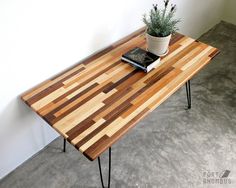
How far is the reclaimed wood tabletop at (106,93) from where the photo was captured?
1.25m

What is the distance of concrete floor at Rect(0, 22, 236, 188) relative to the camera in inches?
62.6

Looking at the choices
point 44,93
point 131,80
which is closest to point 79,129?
point 44,93

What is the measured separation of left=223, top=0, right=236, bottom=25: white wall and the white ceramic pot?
4.96 feet

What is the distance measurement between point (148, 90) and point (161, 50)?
0.32m

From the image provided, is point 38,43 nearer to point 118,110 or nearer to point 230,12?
point 118,110

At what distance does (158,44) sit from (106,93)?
0.42 meters

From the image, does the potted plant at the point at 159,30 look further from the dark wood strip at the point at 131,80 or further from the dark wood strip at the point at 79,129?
the dark wood strip at the point at 79,129

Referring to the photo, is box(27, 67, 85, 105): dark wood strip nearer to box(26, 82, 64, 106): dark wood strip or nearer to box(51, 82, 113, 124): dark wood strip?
box(26, 82, 64, 106): dark wood strip

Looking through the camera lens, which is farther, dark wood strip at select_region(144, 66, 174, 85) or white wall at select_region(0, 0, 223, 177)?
dark wood strip at select_region(144, 66, 174, 85)

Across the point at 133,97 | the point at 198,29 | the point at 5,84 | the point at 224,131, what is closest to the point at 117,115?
the point at 133,97

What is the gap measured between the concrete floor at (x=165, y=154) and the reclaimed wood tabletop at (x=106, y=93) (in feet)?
1.46

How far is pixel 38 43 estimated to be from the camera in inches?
53.3

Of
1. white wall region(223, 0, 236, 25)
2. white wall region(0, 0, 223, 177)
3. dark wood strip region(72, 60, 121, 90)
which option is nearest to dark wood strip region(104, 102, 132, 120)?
dark wood strip region(72, 60, 121, 90)

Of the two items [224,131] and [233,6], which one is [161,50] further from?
[233,6]
